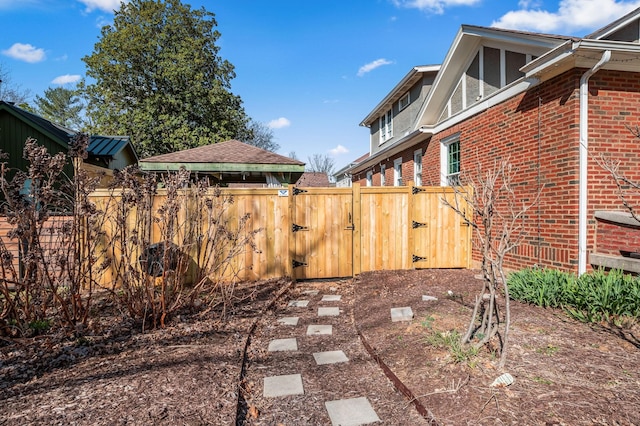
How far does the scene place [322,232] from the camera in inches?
258

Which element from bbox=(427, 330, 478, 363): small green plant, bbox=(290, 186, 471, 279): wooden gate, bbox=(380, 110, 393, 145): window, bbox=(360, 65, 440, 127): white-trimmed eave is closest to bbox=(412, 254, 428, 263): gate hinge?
bbox=(290, 186, 471, 279): wooden gate

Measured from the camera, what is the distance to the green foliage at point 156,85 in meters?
20.8

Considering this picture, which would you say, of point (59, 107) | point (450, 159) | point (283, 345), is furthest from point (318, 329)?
point (59, 107)

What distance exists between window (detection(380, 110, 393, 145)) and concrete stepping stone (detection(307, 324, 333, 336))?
39.5 feet

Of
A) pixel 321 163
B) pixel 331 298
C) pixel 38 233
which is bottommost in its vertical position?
pixel 331 298

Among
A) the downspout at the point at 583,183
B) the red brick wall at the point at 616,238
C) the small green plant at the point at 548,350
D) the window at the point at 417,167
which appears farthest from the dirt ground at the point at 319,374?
the window at the point at 417,167

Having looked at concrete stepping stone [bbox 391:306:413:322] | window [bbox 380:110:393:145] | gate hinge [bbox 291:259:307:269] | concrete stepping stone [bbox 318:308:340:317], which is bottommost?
concrete stepping stone [bbox 318:308:340:317]

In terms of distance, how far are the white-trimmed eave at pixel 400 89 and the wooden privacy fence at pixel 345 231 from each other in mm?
6603

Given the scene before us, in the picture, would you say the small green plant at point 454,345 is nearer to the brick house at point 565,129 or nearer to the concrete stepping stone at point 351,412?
the concrete stepping stone at point 351,412

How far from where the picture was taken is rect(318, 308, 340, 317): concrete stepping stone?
4.72m

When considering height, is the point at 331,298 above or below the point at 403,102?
below

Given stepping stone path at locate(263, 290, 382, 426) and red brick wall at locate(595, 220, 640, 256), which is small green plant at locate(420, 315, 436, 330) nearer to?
stepping stone path at locate(263, 290, 382, 426)

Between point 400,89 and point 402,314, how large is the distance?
37.4ft

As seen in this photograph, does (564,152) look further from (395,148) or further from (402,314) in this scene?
(395,148)
